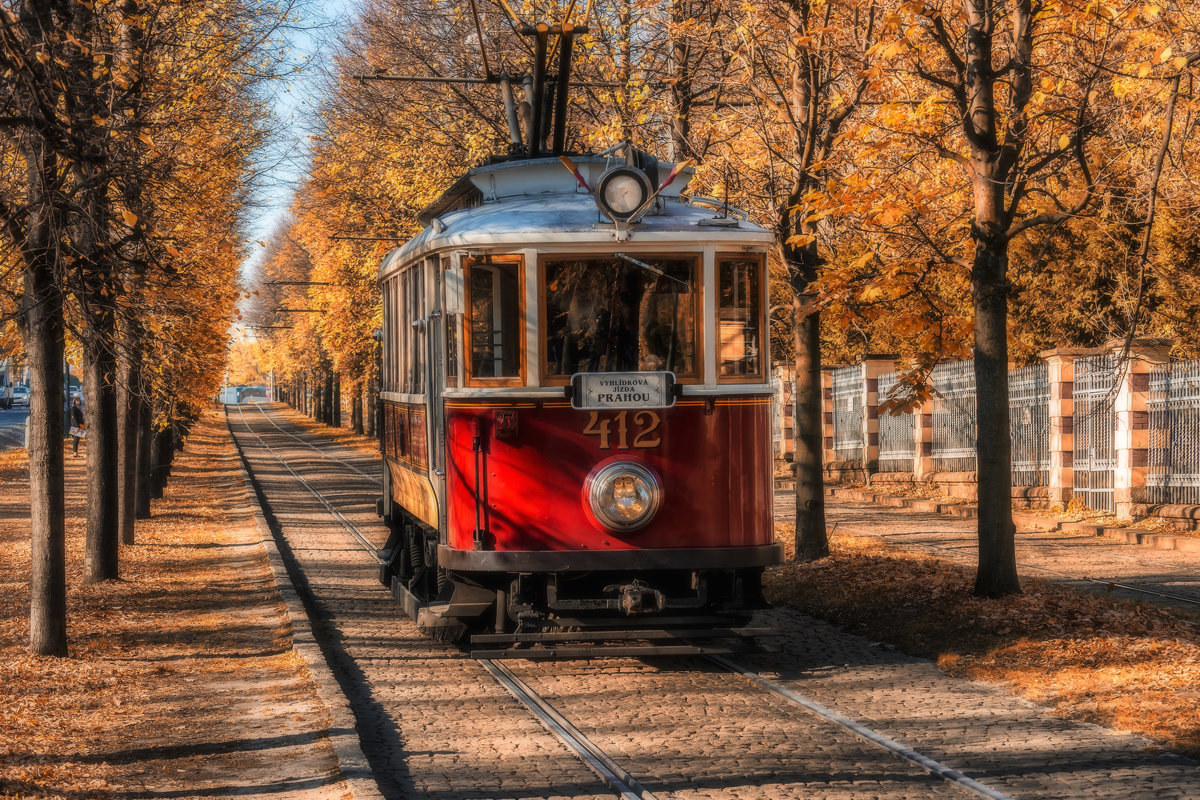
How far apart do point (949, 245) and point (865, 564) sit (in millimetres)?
3678

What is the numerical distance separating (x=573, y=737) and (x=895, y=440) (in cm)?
1883

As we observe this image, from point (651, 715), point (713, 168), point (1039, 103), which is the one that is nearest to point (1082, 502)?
point (713, 168)

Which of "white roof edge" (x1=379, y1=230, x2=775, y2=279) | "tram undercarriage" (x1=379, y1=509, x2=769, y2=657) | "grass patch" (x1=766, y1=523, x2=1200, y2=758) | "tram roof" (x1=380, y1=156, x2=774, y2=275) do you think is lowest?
"grass patch" (x1=766, y1=523, x2=1200, y2=758)

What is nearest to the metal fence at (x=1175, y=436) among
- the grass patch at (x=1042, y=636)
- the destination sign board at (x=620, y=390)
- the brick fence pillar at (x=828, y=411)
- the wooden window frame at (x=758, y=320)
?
the grass patch at (x=1042, y=636)

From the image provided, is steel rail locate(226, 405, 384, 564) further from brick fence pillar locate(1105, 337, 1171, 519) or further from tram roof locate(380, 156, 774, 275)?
brick fence pillar locate(1105, 337, 1171, 519)

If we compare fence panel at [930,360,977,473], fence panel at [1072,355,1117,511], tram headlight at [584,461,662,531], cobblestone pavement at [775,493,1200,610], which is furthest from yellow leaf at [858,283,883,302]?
fence panel at [930,360,977,473]

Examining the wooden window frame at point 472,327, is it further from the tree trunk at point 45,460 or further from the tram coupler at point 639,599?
the tree trunk at point 45,460

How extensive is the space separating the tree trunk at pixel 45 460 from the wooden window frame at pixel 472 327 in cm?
332

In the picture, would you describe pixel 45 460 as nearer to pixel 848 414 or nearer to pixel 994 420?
pixel 994 420

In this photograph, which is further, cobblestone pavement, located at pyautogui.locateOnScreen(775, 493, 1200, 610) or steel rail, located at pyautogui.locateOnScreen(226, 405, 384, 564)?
steel rail, located at pyautogui.locateOnScreen(226, 405, 384, 564)

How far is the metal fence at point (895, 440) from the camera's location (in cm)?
2495

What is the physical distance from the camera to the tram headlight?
9.15 meters

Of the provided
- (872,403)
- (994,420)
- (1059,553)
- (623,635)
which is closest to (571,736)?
(623,635)

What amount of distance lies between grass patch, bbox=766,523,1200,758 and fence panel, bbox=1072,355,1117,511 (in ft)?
17.6
